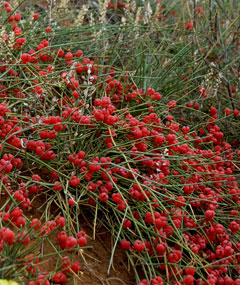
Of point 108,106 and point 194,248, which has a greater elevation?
point 108,106

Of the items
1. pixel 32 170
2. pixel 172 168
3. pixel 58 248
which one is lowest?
pixel 172 168

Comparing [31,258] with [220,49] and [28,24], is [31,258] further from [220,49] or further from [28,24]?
[220,49]

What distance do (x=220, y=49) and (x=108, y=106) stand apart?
180 centimetres

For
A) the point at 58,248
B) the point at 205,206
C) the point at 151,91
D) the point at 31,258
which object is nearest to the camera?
the point at 31,258

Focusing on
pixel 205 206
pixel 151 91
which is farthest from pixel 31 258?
pixel 151 91

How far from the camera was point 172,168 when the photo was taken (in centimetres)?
249

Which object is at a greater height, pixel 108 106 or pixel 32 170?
pixel 108 106

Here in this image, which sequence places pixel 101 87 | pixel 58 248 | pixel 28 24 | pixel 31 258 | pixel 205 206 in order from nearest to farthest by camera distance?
pixel 31 258 < pixel 58 248 < pixel 205 206 < pixel 101 87 < pixel 28 24

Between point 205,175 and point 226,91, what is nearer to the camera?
point 205,175

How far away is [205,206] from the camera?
239 centimetres

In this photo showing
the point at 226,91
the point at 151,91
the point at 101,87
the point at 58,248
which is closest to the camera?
the point at 58,248

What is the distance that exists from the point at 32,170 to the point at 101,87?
2.91 ft

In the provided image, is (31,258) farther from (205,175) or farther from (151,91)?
(151,91)

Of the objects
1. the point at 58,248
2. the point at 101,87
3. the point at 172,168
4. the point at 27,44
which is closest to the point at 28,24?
the point at 27,44
